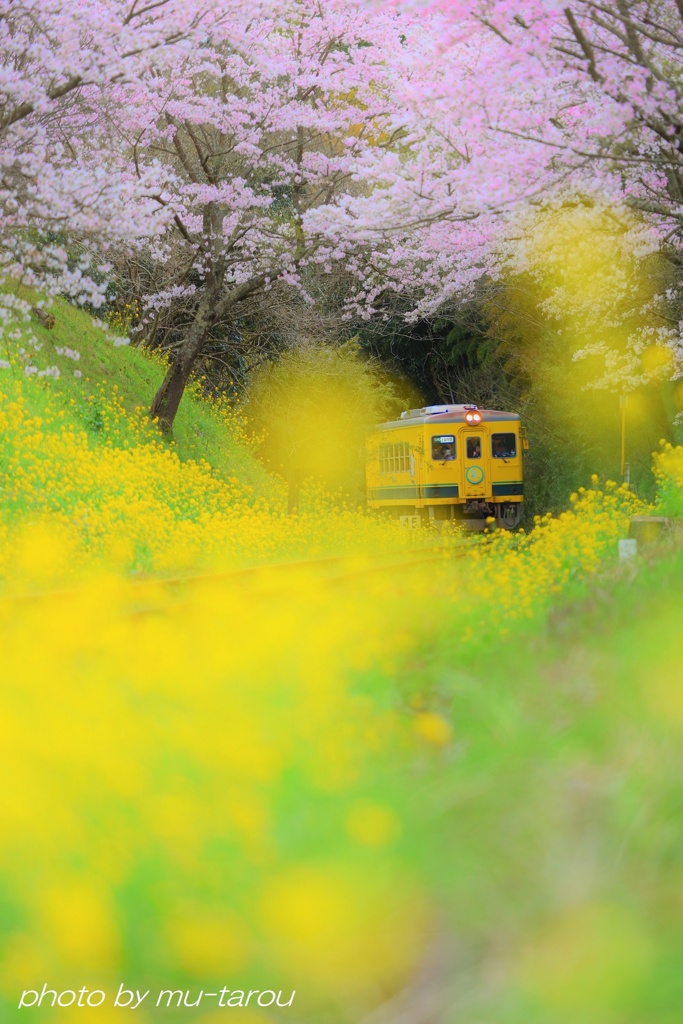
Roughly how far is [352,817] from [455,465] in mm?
18254

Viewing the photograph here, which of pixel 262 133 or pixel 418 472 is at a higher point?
pixel 262 133

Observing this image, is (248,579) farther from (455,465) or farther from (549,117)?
(455,465)

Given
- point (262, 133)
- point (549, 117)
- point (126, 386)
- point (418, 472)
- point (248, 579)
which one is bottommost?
point (248, 579)

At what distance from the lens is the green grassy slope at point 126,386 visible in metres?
16.9

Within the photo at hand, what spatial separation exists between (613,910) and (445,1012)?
51 centimetres

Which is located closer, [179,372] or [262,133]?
[262,133]

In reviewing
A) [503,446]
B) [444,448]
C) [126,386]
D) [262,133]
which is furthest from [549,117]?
[503,446]

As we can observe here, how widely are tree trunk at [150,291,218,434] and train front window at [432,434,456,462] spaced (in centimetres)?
501

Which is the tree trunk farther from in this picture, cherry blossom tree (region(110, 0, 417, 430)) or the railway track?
the railway track

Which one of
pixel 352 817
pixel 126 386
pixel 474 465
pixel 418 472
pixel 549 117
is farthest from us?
pixel 474 465

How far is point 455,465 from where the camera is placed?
2097 centimetres

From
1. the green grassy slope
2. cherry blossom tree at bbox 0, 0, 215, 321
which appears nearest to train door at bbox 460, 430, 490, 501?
the green grassy slope

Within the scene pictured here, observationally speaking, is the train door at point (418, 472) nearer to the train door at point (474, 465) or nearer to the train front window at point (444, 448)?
the train front window at point (444, 448)

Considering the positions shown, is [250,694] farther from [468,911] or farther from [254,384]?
[254,384]
